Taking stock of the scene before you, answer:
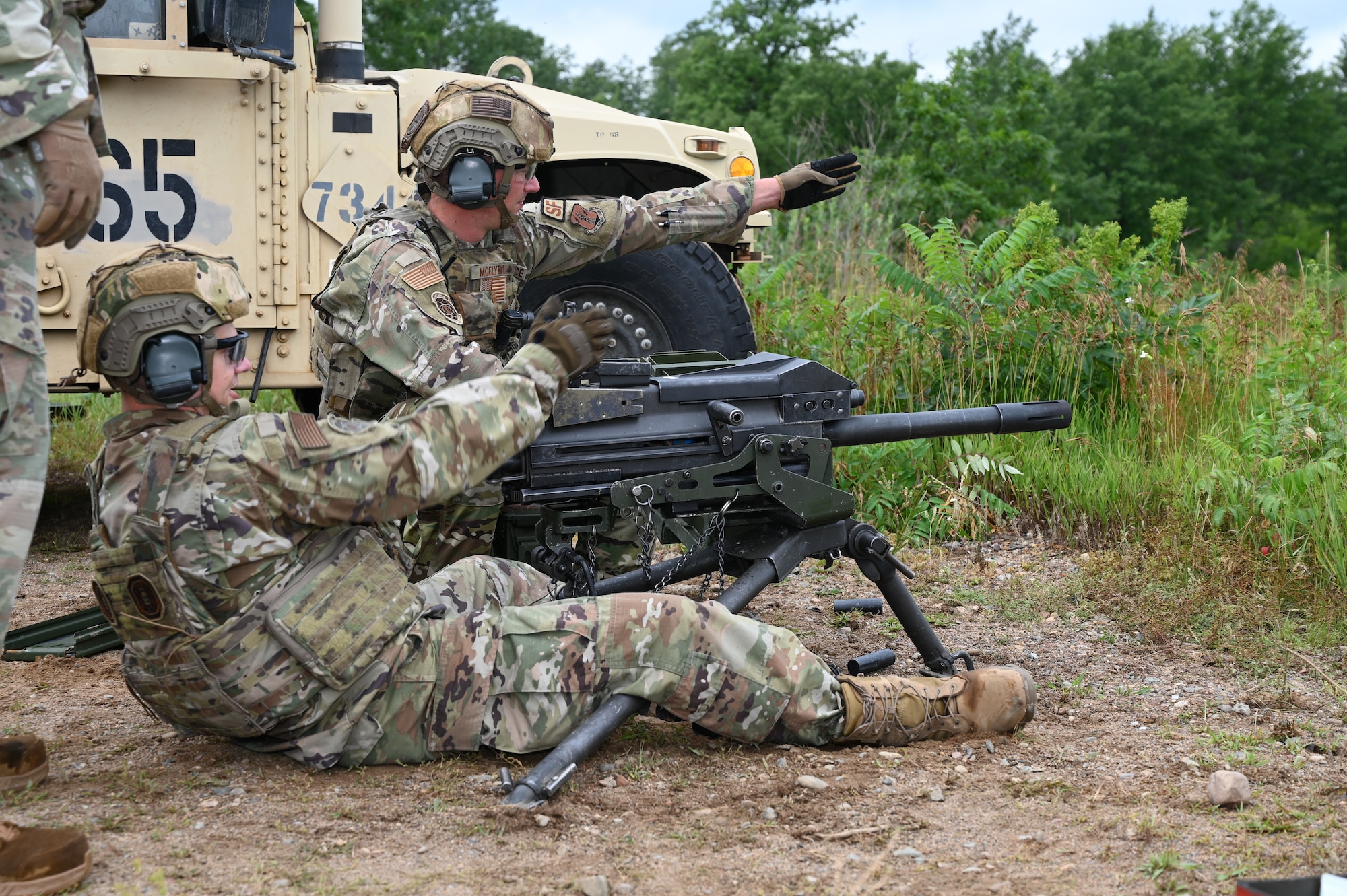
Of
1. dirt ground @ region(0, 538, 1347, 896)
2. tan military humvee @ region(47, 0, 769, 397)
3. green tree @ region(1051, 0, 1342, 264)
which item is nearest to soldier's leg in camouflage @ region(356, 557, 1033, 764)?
dirt ground @ region(0, 538, 1347, 896)

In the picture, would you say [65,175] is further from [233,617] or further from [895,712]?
Answer: [895,712]

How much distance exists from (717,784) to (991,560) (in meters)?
2.39

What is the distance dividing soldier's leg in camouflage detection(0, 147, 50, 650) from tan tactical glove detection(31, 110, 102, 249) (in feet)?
0.08

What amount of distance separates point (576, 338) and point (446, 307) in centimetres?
76

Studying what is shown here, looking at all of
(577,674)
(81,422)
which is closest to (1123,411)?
(577,674)

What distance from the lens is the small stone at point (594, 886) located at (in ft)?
7.77

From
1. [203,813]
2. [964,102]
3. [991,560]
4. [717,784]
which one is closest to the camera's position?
[203,813]

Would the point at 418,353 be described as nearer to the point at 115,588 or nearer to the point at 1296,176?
the point at 115,588

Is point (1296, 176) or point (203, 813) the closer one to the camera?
point (203, 813)

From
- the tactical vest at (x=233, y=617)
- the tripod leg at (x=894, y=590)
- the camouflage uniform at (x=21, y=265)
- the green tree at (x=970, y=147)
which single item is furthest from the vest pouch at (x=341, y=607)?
the green tree at (x=970, y=147)

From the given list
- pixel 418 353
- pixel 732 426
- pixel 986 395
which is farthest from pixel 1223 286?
pixel 418 353

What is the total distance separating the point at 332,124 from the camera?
5.07 m

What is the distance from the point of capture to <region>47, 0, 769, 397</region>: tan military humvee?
476 cm

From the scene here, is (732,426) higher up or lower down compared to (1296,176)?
lower down
